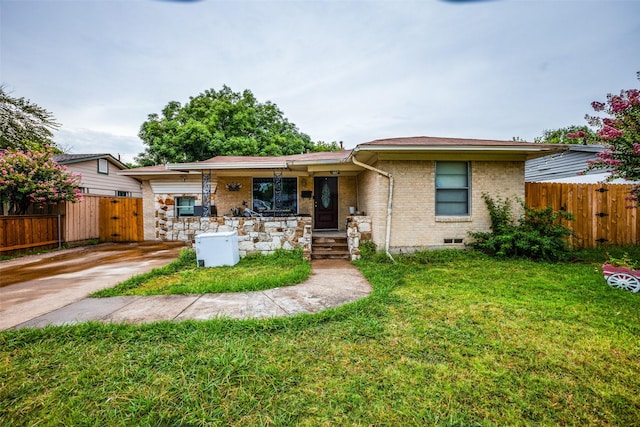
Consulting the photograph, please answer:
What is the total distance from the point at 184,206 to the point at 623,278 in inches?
511

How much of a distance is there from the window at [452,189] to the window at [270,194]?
5.23 metres

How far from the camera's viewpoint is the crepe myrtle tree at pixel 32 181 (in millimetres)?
8180

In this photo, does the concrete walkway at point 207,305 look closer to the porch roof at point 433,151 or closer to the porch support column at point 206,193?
the porch roof at point 433,151

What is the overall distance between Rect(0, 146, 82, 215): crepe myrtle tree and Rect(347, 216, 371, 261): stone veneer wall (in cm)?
989

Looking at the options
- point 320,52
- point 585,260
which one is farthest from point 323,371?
point 320,52

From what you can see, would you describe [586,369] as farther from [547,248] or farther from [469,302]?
[547,248]

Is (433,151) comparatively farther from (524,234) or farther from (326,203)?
(326,203)

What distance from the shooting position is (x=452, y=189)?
726 centimetres

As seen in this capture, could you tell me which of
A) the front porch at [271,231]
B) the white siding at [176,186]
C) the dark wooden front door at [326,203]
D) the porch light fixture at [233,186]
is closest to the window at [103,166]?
the white siding at [176,186]

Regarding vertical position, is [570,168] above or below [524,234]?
above

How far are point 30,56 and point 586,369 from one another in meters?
14.0

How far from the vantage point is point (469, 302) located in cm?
372

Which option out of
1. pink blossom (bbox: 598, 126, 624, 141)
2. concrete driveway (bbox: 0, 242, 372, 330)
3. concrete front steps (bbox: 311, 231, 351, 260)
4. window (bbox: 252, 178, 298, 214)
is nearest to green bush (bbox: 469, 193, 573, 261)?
pink blossom (bbox: 598, 126, 624, 141)

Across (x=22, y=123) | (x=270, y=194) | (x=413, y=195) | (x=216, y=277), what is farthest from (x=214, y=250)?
(x=22, y=123)
